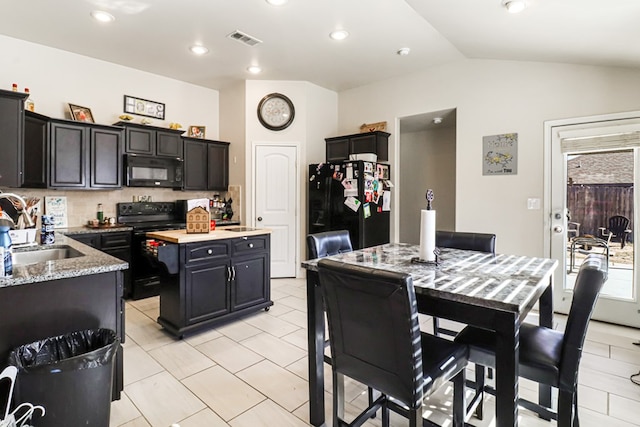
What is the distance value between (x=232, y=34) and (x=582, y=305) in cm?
373

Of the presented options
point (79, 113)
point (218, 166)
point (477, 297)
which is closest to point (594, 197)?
point (477, 297)

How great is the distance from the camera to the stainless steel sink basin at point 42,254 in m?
2.34

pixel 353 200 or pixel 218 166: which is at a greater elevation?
pixel 218 166

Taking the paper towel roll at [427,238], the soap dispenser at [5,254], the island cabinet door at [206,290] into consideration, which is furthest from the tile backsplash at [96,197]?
the paper towel roll at [427,238]

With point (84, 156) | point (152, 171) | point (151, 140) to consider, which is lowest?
point (152, 171)

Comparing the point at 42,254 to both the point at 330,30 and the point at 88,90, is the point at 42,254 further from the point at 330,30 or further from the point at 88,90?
the point at 330,30

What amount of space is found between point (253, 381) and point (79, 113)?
151 inches

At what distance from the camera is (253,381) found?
2.35m

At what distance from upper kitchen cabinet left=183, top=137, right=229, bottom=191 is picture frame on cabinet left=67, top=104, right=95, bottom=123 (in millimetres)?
1173

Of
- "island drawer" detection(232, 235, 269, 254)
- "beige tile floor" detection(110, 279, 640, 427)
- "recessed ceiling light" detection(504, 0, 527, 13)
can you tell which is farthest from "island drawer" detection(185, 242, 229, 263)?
"recessed ceiling light" detection(504, 0, 527, 13)

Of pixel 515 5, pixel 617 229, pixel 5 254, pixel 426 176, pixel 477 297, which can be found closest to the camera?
pixel 477 297

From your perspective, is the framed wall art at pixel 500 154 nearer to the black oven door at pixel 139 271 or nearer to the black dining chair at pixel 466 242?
the black dining chair at pixel 466 242

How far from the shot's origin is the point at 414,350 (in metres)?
1.28

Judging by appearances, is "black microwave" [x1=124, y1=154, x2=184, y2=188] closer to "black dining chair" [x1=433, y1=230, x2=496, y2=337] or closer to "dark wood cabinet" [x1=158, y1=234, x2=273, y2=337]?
"dark wood cabinet" [x1=158, y1=234, x2=273, y2=337]
